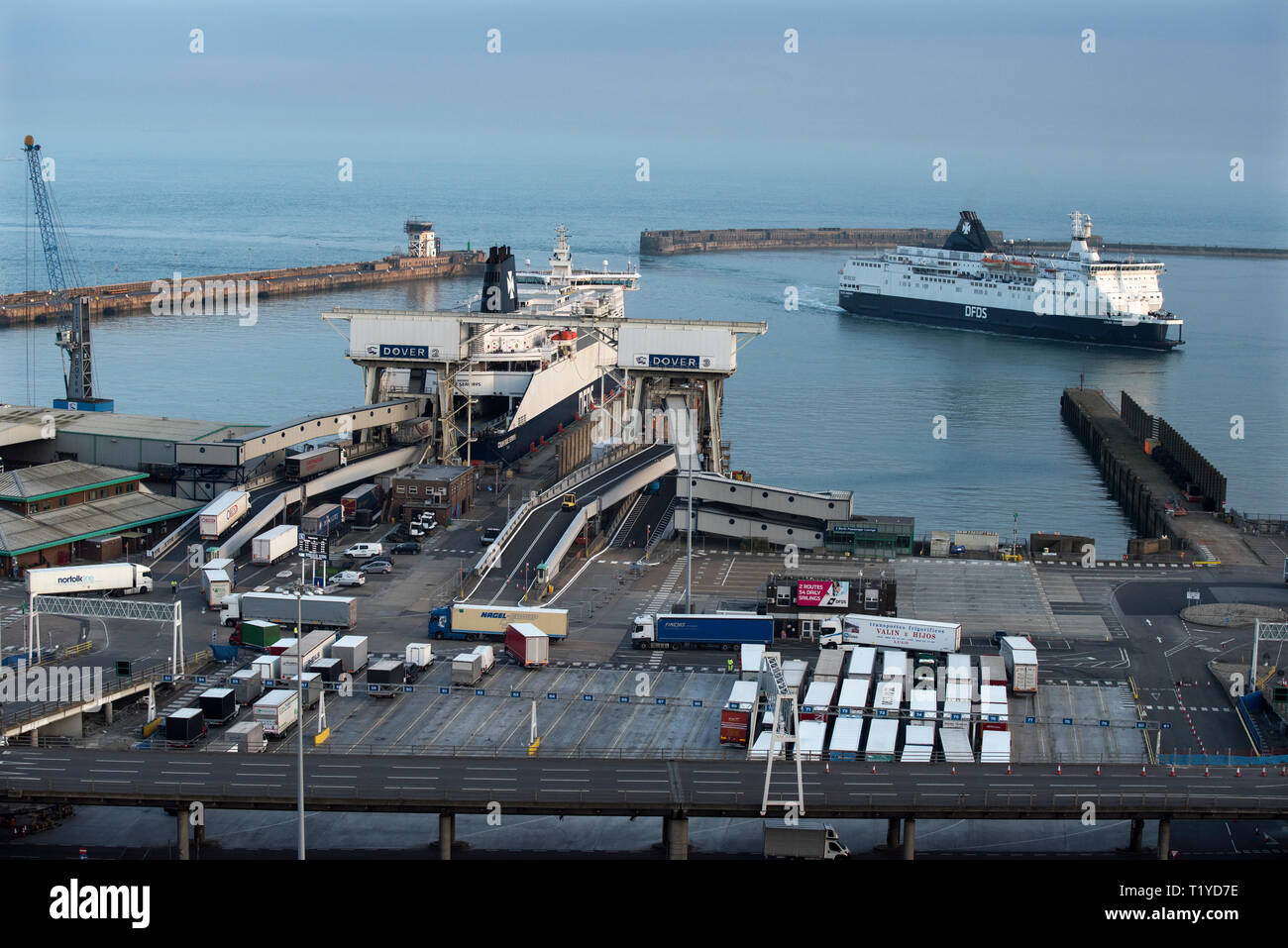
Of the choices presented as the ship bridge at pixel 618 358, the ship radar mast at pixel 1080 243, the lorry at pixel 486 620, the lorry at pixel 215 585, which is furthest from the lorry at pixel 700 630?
the ship radar mast at pixel 1080 243

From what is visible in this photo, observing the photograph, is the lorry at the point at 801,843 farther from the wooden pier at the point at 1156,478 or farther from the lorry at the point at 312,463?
the lorry at the point at 312,463

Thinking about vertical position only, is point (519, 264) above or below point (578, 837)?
above

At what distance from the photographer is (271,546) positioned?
49562mm

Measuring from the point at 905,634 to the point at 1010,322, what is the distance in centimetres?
9222

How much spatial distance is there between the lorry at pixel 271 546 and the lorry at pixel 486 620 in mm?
8865

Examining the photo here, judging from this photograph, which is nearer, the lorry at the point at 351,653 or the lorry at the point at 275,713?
the lorry at the point at 275,713

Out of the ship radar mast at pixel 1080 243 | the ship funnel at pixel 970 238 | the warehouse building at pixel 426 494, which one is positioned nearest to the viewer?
the warehouse building at pixel 426 494

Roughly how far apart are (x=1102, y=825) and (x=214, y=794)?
58.9 ft

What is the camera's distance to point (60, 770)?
1220 inches

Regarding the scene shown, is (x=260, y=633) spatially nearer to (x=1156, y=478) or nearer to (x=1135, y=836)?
(x=1135, y=836)

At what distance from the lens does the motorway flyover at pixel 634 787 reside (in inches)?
1158
